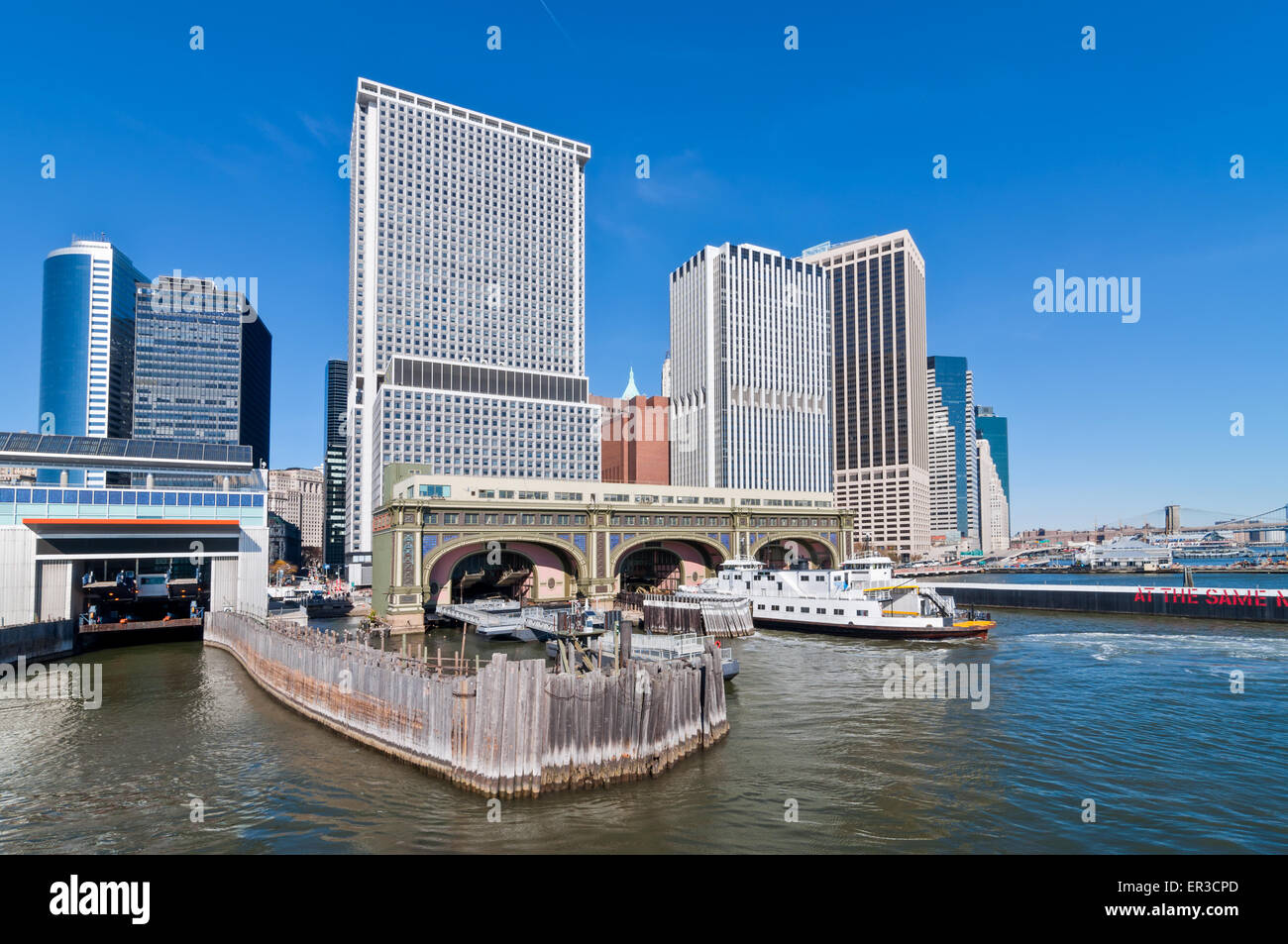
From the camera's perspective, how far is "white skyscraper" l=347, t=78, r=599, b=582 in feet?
524

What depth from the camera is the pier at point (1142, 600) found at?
71.9 metres

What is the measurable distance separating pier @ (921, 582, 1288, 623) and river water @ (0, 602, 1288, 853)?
34020 millimetres

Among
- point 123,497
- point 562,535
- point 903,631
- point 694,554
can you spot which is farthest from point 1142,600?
point 123,497

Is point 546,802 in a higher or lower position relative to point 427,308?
lower

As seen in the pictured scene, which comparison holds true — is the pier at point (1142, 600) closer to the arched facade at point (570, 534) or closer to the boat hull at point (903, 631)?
the boat hull at point (903, 631)

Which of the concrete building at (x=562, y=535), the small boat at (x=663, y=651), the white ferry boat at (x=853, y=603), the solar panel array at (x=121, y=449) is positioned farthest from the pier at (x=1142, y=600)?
the solar panel array at (x=121, y=449)

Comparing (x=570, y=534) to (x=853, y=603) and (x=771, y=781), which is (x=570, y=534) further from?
(x=771, y=781)

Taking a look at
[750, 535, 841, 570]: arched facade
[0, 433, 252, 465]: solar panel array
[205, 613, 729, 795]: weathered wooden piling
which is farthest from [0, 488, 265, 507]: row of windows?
[750, 535, 841, 570]: arched facade
